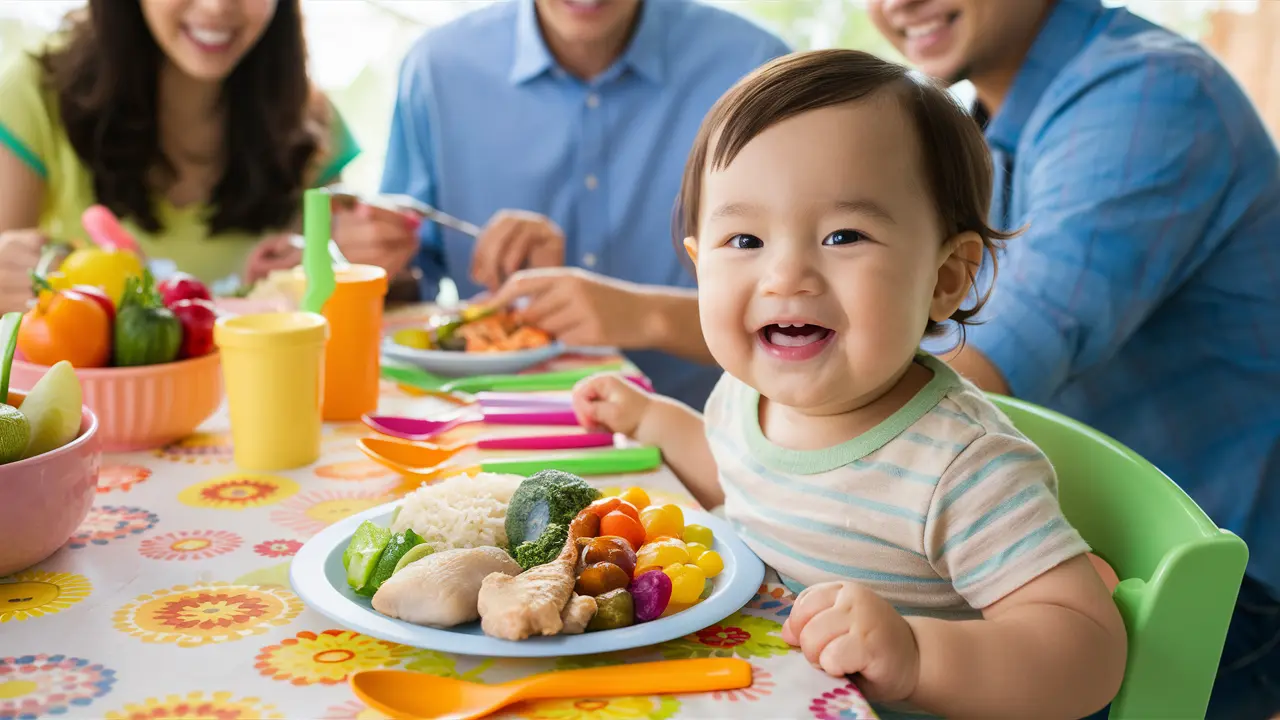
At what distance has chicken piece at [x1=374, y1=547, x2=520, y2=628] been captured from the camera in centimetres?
69

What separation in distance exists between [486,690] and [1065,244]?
99cm

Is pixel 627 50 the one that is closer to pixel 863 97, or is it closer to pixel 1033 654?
pixel 863 97

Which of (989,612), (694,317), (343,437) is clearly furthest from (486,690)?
(694,317)

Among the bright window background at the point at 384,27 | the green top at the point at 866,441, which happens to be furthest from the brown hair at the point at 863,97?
the bright window background at the point at 384,27

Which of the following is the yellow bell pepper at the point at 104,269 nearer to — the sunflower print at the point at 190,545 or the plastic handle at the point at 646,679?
the sunflower print at the point at 190,545

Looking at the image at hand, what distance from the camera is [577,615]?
26.5 inches

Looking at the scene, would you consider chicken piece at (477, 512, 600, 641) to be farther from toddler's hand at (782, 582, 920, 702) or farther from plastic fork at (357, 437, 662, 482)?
plastic fork at (357, 437, 662, 482)

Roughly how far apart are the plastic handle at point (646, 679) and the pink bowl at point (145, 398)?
0.68 m

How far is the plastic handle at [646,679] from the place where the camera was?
626 mm

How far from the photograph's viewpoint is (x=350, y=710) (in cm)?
62

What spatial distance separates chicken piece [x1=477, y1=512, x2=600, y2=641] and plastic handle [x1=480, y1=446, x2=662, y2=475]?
32 centimetres

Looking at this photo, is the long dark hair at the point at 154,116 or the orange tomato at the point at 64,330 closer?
the orange tomato at the point at 64,330

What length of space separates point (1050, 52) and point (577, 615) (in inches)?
49.7

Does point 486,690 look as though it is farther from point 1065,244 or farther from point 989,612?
point 1065,244
